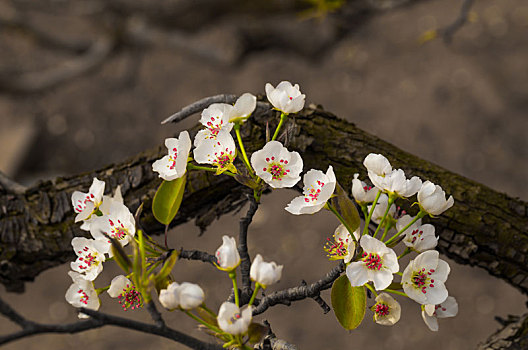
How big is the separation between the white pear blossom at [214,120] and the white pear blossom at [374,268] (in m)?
0.21

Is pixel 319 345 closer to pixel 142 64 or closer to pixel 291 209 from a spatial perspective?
pixel 291 209

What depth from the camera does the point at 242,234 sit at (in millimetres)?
625

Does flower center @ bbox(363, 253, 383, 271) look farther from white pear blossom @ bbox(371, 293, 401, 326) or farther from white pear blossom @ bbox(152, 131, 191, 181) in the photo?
white pear blossom @ bbox(152, 131, 191, 181)

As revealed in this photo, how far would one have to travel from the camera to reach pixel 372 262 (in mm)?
536

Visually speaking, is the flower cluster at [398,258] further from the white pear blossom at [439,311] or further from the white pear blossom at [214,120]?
the white pear blossom at [214,120]

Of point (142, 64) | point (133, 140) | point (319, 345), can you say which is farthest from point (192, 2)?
point (319, 345)

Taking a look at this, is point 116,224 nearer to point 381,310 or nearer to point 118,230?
point 118,230

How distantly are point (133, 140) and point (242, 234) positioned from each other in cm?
244

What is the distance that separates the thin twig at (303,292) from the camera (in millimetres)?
575

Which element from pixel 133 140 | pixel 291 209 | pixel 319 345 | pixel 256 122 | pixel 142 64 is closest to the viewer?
pixel 291 209

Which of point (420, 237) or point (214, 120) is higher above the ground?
point (214, 120)

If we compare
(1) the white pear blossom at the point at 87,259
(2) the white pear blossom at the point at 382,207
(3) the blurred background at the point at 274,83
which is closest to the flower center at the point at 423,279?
(2) the white pear blossom at the point at 382,207

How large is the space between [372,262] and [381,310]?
0.29 feet

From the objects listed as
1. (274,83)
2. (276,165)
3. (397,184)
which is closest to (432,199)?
(397,184)
